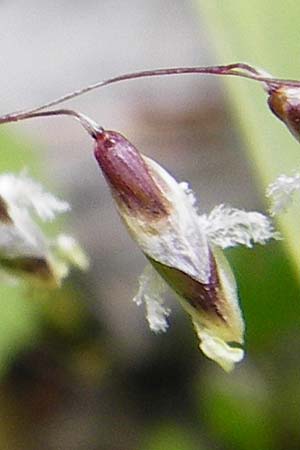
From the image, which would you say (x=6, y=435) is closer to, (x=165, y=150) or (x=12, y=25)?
(x=165, y=150)

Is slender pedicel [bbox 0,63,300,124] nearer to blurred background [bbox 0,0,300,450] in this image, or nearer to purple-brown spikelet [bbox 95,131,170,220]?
purple-brown spikelet [bbox 95,131,170,220]

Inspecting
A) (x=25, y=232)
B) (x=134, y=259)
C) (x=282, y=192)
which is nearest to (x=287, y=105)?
(x=282, y=192)

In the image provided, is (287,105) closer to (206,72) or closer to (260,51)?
(206,72)

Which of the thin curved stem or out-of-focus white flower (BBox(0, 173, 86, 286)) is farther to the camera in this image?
out-of-focus white flower (BBox(0, 173, 86, 286))

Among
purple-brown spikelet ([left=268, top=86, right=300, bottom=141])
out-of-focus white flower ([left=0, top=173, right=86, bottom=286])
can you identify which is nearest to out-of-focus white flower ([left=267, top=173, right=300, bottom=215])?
purple-brown spikelet ([left=268, top=86, right=300, bottom=141])

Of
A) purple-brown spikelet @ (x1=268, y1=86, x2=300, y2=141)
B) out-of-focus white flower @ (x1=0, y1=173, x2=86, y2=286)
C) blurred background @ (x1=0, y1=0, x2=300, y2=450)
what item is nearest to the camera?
purple-brown spikelet @ (x1=268, y1=86, x2=300, y2=141)

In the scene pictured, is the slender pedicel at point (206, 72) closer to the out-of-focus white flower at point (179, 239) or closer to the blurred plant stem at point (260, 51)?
the out-of-focus white flower at point (179, 239)
